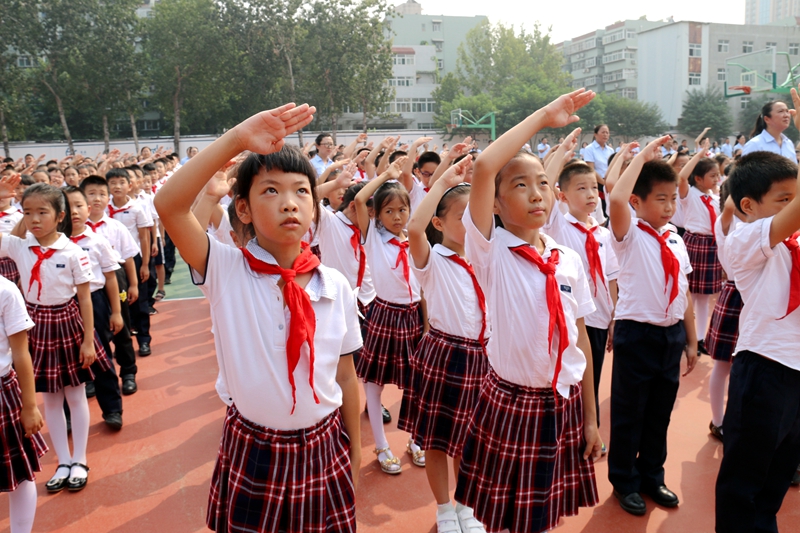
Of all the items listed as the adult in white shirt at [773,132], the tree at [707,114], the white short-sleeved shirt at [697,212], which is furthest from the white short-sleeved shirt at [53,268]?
the tree at [707,114]

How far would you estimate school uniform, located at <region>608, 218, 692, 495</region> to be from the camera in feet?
9.41

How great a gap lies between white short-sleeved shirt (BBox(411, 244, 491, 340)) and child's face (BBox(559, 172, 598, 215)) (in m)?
0.94

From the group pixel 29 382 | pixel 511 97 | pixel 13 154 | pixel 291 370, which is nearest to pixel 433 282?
pixel 291 370

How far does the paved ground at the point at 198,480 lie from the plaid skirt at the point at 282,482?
4.10ft

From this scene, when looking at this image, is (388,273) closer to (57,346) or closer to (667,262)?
(667,262)

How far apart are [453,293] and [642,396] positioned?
103 centimetres

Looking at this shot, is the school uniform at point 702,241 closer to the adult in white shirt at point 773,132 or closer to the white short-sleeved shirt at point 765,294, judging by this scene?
the adult in white shirt at point 773,132

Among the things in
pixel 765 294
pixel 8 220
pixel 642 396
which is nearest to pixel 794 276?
pixel 765 294

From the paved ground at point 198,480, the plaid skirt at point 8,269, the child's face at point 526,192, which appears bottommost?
the paved ground at point 198,480

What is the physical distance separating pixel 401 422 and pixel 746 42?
188 ft

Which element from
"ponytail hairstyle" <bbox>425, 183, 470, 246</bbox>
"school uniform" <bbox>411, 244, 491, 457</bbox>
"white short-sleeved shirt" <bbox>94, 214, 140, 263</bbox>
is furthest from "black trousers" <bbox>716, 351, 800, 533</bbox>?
"white short-sleeved shirt" <bbox>94, 214, 140, 263</bbox>

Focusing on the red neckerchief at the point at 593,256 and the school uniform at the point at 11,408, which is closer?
the school uniform at the point at 11,408

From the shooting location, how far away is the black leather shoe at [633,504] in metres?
2.88

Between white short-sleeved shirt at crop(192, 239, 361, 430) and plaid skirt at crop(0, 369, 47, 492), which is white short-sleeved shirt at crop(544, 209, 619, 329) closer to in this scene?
white short-sleeved shirt at crop(192, 239, 361, 430)
